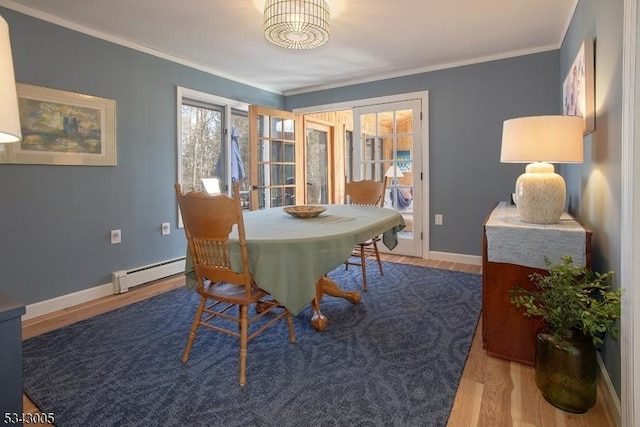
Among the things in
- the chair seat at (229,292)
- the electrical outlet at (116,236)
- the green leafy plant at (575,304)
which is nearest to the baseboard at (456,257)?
the green leafy plant at (575,304)

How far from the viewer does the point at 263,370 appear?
6.01 ft

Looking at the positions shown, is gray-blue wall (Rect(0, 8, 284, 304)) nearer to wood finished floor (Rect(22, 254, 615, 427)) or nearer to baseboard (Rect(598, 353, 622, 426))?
wood finished floor (Rect(22, 254, 615, 427))

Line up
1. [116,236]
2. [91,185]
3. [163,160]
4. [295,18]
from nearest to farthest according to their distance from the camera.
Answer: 1. [295,18]
2. [91,185]
3. [116,236]
4. [163,160]

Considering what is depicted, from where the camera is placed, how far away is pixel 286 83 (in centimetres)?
463

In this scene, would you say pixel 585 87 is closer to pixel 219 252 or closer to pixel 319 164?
pixel 219 252

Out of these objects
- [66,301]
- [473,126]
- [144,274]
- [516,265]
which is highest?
[473,126]

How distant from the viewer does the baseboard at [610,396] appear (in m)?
1.41

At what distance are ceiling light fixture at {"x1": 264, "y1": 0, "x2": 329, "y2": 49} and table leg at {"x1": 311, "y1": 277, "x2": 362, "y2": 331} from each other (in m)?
1.63

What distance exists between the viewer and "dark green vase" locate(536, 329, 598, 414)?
147cm

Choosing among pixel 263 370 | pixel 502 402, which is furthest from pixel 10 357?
pixel 502 402

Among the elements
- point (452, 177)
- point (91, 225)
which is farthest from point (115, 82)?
point (452, 177)

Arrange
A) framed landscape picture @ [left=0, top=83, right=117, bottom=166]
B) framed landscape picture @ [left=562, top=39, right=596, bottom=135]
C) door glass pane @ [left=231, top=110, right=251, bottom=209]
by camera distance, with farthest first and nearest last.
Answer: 1. door glass pane @ [left=231, top=110, right=251, bottom=209]
2. framed landscape picture @ [left=0, top=83, right=117, bottom=166]
3. framed landscape picture @ [left=562, top=39, right=596, bottom=135]

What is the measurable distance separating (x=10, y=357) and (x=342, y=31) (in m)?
2.99

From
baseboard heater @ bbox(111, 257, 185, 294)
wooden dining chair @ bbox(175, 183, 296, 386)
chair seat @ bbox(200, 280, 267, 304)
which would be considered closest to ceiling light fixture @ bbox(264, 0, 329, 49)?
wooden dining chair @ bbox(175, 183, 296, 386)
